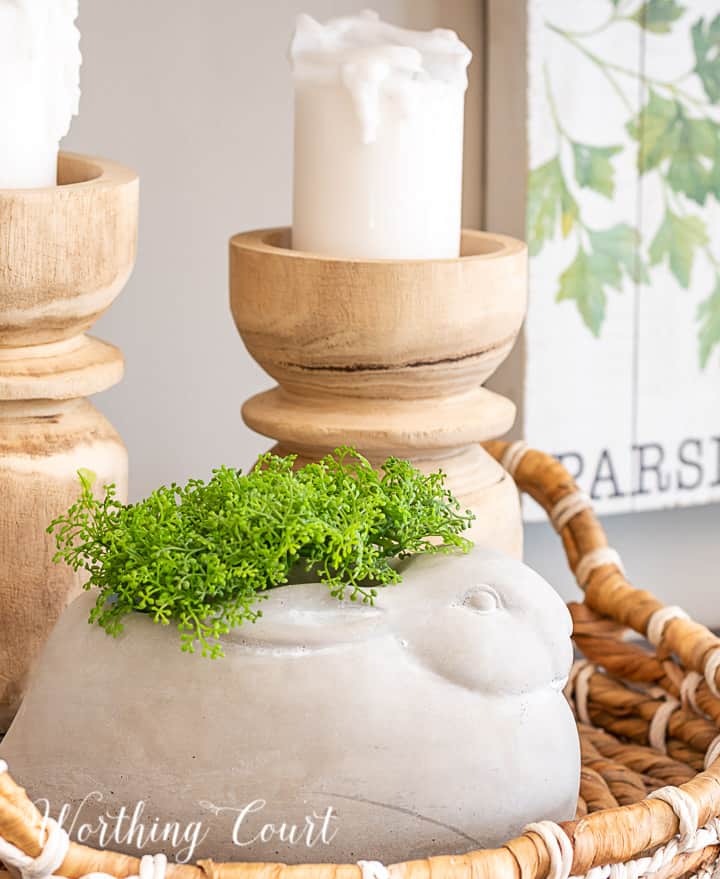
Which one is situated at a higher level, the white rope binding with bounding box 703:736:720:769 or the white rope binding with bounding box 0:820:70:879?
the white rope binding with bounding box 0:820:70:879

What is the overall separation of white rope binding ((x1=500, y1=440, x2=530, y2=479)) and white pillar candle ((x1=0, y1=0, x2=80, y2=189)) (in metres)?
0.29

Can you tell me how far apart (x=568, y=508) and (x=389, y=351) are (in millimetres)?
200

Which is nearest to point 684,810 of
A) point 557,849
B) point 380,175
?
point 557,849

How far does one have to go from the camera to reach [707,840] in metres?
0.38

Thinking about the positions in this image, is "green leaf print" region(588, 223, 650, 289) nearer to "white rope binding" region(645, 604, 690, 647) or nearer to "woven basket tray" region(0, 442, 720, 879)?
"woven basket tray" region(0, 442, 720, 879)

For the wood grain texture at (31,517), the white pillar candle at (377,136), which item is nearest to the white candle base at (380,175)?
the white pillar candle at (377,136)

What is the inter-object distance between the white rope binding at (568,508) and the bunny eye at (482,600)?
27cm

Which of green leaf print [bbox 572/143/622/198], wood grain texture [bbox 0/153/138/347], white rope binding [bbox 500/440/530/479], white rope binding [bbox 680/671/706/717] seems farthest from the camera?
green leaf print [bbox 572/143/622/198]

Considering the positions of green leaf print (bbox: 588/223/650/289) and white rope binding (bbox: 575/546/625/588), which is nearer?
white rope binding (bbox: 575/546/625/588)

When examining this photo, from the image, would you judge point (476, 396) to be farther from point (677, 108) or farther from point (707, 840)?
point (677, 108)

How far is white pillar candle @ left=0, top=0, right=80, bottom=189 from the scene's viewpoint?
0.44 m

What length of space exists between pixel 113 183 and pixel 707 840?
307 millimetres

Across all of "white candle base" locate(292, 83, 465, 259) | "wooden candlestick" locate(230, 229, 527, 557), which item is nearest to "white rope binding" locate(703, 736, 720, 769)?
"wooden candlestick" locate(230, 229, 527, 557)

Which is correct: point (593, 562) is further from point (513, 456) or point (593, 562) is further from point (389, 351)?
point (389, 351)
